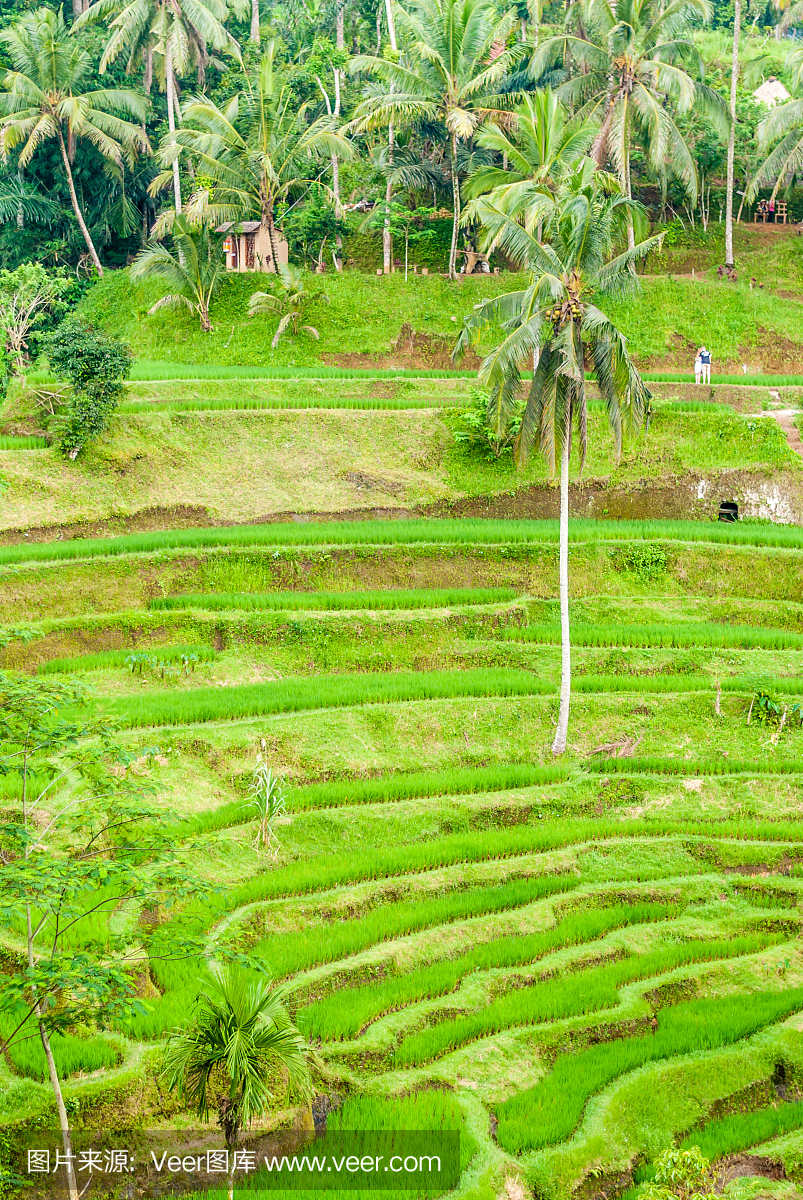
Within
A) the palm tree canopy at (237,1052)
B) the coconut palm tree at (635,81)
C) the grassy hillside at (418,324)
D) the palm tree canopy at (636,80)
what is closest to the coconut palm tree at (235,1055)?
the palm tree canopy at (237,1052)

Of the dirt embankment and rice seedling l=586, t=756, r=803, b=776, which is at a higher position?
the dirt embankment

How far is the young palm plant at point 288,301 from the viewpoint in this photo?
83.0 ft

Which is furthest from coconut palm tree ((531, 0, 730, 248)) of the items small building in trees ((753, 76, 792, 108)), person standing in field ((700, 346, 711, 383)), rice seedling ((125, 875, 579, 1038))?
rice seedling ((125, 875, 579, 1038))

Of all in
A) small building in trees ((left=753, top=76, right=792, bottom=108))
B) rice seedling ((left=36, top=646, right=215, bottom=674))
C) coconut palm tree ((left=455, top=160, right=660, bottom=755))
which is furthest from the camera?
small building in trees ((left=753, top=76, right=792, bottom=108))

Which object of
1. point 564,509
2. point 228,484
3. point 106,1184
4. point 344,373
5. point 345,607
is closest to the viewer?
point 106,1184

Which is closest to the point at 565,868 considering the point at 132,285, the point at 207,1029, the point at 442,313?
the point at 207,1029

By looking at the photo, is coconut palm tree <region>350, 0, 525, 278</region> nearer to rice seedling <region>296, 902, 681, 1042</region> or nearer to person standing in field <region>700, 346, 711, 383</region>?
person standing in field <region>700, 346, 711, 383</region>

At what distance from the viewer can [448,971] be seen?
34.1ft

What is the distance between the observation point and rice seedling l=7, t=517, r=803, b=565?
17719mm

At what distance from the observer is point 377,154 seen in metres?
29.6

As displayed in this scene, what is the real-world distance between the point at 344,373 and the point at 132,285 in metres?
8.03

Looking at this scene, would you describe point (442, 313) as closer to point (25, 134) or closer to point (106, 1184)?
point (25, 134)

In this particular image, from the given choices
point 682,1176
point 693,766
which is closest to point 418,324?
point 693,766

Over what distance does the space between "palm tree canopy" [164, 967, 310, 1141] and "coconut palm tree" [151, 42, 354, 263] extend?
66.1 feet
